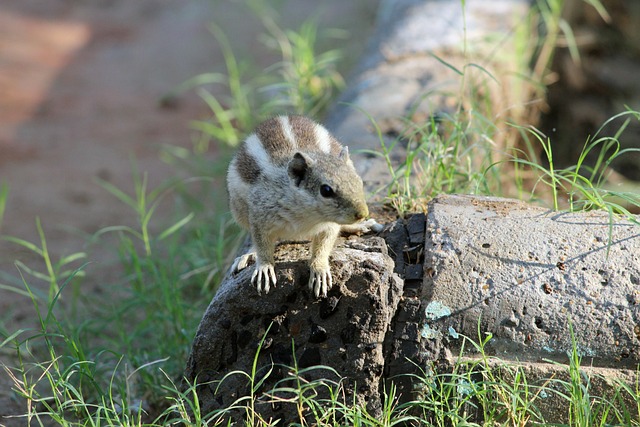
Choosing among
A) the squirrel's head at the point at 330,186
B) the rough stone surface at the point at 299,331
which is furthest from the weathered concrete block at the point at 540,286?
the squirrel's head at the point at 330,186

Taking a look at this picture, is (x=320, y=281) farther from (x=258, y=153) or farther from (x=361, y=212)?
(x=258, y=153)

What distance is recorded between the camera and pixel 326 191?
3.02 m

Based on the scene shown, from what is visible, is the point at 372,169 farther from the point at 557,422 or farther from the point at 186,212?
the point at 186,212

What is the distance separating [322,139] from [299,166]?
1.38 ft

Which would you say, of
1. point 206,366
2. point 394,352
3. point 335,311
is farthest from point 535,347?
point 206,366

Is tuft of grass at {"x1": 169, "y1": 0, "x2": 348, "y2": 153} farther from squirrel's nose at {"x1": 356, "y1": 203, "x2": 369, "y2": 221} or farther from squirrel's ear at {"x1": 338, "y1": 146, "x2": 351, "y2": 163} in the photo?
squirrel's nose at {"x1": 356, "y1": 203, "x2": 369, "y2": 221}

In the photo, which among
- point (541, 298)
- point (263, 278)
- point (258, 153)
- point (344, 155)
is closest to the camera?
point (541, 298)

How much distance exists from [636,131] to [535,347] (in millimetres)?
4534

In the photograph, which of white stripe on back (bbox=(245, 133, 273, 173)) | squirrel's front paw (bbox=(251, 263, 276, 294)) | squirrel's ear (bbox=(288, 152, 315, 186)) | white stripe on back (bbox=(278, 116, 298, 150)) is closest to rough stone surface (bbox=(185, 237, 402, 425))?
squirrel's front paw (bbox=(251, 263, 276, 294))

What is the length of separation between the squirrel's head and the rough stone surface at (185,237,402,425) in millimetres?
169

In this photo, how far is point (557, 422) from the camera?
2.71m

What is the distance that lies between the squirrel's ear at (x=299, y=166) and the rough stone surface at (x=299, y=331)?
1.18 feet

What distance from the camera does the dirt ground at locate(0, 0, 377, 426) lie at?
5820 millimetres

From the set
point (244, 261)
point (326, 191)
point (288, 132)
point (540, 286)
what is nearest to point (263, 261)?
point (244, 261)
